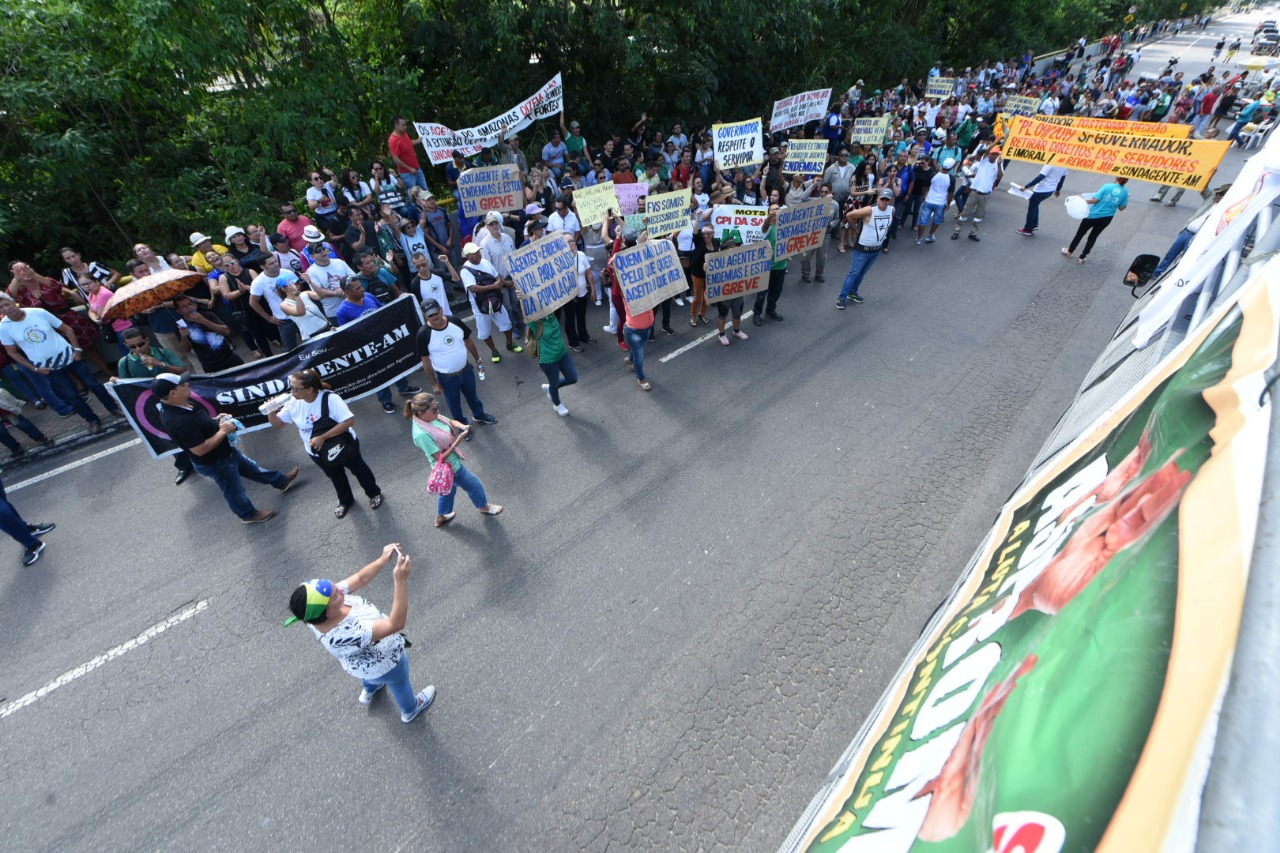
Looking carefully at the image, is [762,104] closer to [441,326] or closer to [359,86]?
[359,86]

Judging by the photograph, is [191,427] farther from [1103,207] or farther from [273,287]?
[1103,207]

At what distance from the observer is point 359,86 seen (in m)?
11.9

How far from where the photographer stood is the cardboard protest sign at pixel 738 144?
11742 mm

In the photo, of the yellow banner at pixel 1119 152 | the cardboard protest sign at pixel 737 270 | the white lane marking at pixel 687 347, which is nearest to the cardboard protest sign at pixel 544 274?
the white lane marking at pixel 687 347

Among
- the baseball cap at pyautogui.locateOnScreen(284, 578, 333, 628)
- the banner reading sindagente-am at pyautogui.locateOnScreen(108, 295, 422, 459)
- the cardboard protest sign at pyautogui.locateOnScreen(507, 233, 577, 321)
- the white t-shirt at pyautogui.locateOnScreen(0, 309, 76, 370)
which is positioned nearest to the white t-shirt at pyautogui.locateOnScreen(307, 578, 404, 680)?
the baseball cap at pyautogui.locateOnScreen(284, 578, 333, 628)

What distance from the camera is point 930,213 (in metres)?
11.7

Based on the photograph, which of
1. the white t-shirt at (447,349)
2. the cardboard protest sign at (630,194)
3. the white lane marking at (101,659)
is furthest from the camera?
the cardboard protest sign at (630,194)

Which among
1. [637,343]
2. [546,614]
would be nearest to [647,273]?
[637,343]

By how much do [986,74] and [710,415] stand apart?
27752 millimetres

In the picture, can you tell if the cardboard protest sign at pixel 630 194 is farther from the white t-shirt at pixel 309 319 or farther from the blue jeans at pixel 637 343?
the white t-shirt at pixel 309 319

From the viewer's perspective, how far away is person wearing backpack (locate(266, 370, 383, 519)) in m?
5.04

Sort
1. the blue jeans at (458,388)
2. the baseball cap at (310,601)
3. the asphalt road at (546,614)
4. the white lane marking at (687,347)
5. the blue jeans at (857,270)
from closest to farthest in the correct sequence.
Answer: the baseball cap at (310,601), the asphalt road at (546,614), the blue jeans at (458,388), the white lane marking at (687,347), the blue jeans at (857,270)

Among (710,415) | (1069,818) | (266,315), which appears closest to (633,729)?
(1069,818)

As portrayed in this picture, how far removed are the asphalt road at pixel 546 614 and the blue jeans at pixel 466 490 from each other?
0.25 m
